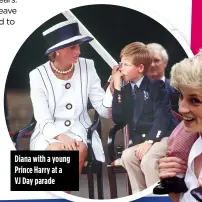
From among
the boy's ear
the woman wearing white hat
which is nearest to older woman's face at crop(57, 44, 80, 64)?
the woman wearing white hat

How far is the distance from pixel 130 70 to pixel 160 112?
1.08 feet

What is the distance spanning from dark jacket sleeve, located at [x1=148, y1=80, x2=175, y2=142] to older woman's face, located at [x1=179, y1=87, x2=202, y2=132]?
10.8 inches

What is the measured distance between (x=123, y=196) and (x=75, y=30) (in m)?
1.11

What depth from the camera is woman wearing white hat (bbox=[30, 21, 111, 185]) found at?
254cm

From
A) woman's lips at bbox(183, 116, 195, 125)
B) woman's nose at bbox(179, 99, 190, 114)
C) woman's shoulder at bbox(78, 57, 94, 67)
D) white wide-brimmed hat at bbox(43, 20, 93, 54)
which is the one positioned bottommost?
woman's lips at bbox(183, 116, 195, 125)

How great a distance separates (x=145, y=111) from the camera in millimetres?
2576

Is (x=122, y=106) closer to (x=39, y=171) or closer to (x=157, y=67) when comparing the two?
(x=157, y=67)

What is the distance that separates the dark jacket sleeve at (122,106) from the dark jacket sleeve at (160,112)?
0.16 m

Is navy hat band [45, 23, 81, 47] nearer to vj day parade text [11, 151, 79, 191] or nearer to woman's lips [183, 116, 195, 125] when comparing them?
vj day parade text [11, 151, 79, 191]

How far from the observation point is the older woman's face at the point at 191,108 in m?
2.19

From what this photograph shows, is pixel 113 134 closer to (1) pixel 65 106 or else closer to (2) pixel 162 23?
(1) pixel 65 106

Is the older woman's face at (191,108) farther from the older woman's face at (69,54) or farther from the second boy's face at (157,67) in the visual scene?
the older woman's face at (69,54)

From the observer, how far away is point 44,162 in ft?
8.35

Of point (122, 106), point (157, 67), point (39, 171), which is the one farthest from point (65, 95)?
point (157, 67)
